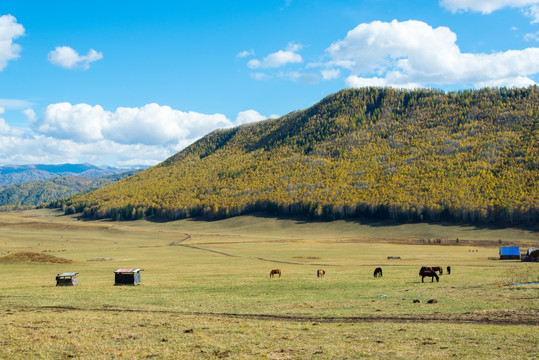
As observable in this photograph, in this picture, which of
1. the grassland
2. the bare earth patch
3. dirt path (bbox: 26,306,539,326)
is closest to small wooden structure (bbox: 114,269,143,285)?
the grassland

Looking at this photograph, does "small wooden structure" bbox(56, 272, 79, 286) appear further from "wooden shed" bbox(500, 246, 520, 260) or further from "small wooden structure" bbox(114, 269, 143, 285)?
"wooden shed" bbox(500, 246, 520, 260)

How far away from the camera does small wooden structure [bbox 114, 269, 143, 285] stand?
44719 millimetres

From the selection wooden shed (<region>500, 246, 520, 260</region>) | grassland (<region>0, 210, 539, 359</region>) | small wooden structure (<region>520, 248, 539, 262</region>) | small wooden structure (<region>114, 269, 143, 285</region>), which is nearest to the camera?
grassland (<region>0, 210, 539, 359</region>)

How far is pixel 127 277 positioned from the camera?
4516cm

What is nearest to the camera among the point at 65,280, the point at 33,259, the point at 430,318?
the point at 430,318

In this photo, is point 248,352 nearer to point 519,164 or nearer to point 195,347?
point 195,347

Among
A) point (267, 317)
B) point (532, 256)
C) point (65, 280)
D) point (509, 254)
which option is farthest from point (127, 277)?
point (509, 254)

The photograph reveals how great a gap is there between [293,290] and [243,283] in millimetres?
6974

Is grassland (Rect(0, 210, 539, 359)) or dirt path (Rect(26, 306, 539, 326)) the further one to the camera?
dirt path (Rect(26, 306, 539, 326))

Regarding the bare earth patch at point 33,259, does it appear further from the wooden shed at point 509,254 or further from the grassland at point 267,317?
the wooden shed at point 509,254

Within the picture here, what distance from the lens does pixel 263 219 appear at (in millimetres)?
187250

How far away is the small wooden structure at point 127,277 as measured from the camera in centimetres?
4472

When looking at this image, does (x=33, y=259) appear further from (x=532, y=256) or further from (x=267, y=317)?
(x=532, y=256)

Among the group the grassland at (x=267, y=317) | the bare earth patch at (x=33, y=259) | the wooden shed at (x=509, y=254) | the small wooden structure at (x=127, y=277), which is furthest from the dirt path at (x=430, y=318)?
the wooden shed at (x=509, y=254)
